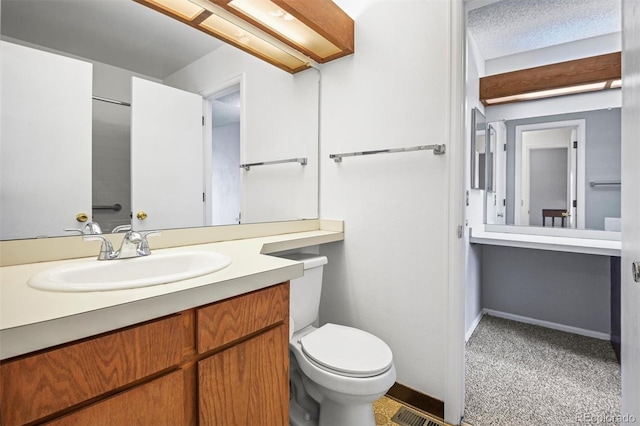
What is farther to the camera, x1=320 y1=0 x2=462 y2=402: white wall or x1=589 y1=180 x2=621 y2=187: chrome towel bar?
x1=589 y1=180 x2=621 y2=187: chrome towel bar

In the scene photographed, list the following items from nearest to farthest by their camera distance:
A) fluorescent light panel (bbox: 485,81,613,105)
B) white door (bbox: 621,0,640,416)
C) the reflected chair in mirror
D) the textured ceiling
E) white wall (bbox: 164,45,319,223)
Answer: white door (bbox: 621,0,640,416), white wall (bbox: 164,45,319,223), the textured ceiling, fluorescent light panel (bbox: 485,81,613,105), the reflected chair in mirror

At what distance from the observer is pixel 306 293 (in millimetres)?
1607

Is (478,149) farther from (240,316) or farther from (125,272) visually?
(125,272)

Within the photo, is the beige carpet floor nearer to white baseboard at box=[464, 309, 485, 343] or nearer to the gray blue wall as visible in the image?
white baseboard at box=[464, 309, 485, 343]

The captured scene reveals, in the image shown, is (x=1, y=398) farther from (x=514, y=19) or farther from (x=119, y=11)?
(x=514, y=19)

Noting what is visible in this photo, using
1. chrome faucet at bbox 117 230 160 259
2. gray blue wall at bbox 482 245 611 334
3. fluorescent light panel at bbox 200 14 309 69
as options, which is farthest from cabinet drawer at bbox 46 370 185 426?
gray blue wall at bbox 482 245 611 334

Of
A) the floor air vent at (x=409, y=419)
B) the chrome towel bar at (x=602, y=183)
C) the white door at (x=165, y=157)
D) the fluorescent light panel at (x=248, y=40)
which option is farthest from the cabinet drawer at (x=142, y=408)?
the chrome towel bar at (x=602, y=183)

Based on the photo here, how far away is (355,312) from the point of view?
1848mm

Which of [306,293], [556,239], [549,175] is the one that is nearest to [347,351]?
[306,293]

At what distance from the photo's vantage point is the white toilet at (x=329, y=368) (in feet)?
3.84

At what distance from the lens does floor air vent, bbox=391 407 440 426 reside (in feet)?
4.78

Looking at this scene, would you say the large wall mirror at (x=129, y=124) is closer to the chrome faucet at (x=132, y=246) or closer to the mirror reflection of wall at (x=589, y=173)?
the chrome faucet at (x=132, y=246)

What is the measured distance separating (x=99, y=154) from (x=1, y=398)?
0.87 m

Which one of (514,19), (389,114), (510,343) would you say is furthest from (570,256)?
(389,114)
